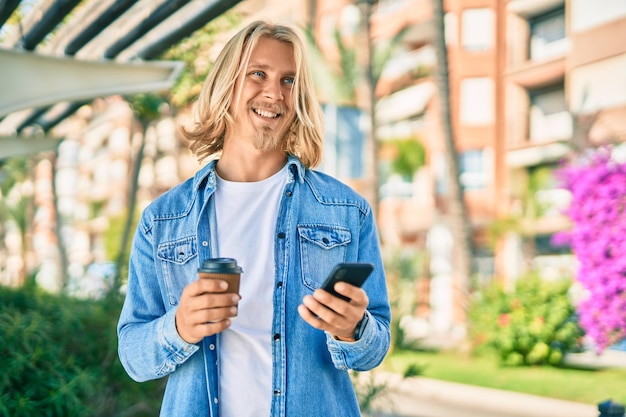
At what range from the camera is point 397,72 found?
32.4 meters

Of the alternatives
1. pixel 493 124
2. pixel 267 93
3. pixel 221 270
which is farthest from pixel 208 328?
pixel 493 124

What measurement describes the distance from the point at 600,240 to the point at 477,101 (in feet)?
55.7

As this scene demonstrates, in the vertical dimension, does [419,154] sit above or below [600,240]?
above

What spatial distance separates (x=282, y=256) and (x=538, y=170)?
25309 mm

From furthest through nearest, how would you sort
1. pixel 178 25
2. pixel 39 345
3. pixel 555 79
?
1. pixel 555 79
2. pixel 178 25
3. pixel 39 345

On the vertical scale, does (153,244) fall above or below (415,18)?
below

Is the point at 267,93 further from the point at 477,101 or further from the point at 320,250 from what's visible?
the point at 477,101

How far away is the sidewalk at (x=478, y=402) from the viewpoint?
10336 mm

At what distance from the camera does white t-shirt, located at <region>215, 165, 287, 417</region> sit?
1.93 metres

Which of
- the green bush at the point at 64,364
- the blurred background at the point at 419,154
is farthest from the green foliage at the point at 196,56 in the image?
the green bush at the point at 64,364

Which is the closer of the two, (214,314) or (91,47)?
(214,314)

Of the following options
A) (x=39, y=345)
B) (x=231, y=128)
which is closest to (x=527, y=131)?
(x=39, y=345)

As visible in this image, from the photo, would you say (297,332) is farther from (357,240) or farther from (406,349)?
(406,349)

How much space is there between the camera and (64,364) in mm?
5484
